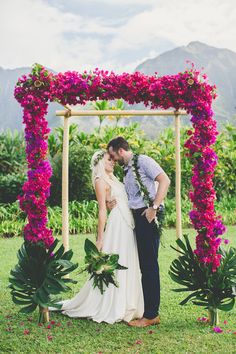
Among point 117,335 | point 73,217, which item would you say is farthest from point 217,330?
point 73,217

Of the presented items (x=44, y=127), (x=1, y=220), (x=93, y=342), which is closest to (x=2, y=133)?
(x=1, y=220)

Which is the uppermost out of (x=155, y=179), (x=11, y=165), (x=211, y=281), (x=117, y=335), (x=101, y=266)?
(x=11, y=165)

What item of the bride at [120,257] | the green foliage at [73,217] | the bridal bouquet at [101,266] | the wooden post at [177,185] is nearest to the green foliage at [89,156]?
the green foliage at [73,217]

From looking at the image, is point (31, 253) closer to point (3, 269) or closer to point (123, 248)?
point (123, 248)

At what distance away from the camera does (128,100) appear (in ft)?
15.4

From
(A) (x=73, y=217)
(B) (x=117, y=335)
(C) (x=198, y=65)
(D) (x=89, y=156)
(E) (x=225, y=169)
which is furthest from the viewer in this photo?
(C) (x=198, y=65)

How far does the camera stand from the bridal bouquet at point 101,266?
4.48m

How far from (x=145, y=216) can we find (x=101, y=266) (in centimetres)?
58

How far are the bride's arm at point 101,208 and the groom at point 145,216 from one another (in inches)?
9.2

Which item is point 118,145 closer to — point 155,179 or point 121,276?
point 155,179

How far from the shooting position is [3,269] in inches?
275

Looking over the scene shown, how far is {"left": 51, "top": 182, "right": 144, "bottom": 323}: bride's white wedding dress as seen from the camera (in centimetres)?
462

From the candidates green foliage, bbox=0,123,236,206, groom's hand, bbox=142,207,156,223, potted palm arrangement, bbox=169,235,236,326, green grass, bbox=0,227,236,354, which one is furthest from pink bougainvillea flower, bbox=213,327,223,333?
green foliage, bbox=0,123,236,206

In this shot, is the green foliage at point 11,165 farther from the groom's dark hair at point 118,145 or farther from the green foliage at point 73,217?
the groom's dark hair at point 118,145
